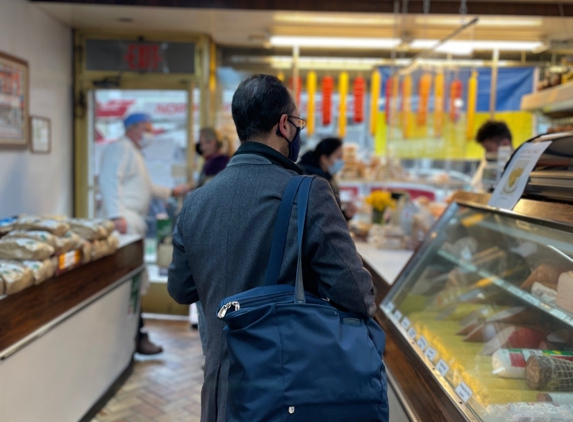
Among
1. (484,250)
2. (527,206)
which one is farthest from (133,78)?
(527,206)

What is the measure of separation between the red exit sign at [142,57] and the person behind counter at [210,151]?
1731 mm

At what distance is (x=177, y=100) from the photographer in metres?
6.57

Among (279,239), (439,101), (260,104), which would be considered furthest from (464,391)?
(439,101)

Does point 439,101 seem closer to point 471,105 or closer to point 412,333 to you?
point 471,105

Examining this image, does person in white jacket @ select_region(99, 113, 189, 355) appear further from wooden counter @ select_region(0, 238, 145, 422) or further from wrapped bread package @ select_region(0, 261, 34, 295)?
wrapped bread package @ select_region(0, 261, 34, 295)

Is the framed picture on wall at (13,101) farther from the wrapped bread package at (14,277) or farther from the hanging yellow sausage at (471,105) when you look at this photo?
the hanging yellow sausage at (471,105)

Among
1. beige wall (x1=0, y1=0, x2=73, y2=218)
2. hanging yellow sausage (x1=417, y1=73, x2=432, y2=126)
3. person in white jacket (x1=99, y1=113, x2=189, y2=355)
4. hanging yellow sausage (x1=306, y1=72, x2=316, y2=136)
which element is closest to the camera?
beige wall (x1=0, y1=0, x2=73, y2=218)

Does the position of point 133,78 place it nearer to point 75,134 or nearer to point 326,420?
point 75,134

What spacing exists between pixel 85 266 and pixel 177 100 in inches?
138

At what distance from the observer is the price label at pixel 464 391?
5.65 feet

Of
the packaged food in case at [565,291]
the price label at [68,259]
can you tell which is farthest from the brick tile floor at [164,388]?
the packaged food in case at [565,291]

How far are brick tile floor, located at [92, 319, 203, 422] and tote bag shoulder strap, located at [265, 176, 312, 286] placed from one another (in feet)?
8.28

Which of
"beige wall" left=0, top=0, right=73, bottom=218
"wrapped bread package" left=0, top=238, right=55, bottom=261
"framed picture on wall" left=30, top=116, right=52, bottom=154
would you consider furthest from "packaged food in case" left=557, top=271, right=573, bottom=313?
"framed picture on wall" left=30, top=116, right=52, bottom=154

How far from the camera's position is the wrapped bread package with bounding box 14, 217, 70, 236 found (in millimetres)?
3062
